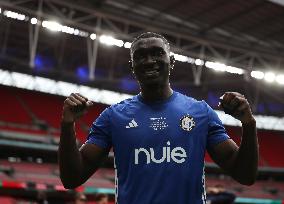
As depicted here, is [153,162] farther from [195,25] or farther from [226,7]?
[195,25]

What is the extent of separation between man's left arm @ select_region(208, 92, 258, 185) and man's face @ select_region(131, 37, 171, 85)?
0.35 metres

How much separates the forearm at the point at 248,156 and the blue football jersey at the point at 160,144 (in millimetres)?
142

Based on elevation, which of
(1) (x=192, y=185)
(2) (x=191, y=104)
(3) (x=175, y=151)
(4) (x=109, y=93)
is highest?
(4) (x=109, y=93)

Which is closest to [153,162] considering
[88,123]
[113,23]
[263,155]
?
[113,23]

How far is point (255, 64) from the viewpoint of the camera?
22.7m

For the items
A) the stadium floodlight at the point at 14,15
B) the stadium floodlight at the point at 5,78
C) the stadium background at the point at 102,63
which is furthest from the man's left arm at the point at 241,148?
the stadium floodlight at the point at 5,78

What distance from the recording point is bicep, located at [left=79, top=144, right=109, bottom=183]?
1.96 meters

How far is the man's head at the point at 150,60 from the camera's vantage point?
1967 mm

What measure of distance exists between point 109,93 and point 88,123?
8.58 feet

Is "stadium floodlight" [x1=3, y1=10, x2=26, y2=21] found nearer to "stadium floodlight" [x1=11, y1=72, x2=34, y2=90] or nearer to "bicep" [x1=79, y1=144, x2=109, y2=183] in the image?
"stadium floodlight" [x1=11, y1=72, x2=34, y2=90]

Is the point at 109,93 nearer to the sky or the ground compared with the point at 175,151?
nearer to the sky

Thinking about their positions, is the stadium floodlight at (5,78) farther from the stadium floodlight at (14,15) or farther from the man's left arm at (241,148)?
the man's left arm at (241,148)

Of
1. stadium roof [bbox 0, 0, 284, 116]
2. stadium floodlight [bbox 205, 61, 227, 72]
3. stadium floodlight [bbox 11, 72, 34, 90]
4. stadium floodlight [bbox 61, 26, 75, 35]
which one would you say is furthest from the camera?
stadium floodlight [bbox 205, 61, 227, 72]

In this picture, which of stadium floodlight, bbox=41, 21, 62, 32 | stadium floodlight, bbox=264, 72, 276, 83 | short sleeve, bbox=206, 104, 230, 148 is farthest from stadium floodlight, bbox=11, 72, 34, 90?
short sleeve, bbox=206, 104, 230, 148
